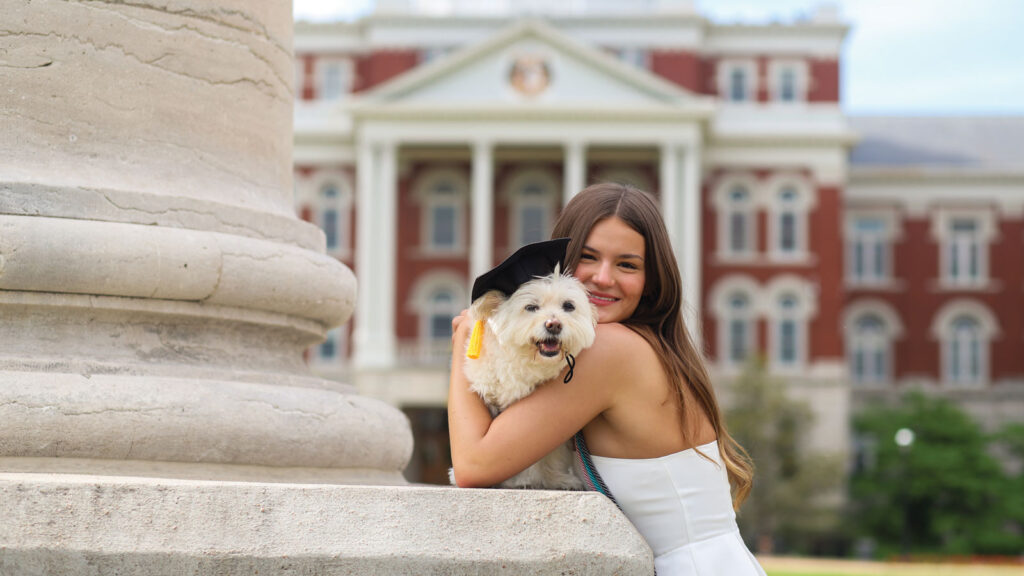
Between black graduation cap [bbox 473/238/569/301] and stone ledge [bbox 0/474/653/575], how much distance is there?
51cm

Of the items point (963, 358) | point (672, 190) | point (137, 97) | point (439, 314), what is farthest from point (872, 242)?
point (137, 97)

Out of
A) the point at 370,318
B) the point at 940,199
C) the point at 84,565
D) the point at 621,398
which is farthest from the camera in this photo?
the point at 940,199

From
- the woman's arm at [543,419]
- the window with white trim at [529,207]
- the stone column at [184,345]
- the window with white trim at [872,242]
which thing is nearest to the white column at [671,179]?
the window with white trim at [529,207]

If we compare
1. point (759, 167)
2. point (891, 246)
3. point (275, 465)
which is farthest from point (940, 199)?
point (275, 465)

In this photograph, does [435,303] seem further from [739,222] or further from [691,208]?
[739,222]

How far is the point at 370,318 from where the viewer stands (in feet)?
142

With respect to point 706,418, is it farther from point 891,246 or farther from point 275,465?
point 891,246

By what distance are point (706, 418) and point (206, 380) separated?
4.66 ft

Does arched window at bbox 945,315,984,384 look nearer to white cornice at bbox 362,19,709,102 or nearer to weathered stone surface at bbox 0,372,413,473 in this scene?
white cornice at bbox 362,19,709,102

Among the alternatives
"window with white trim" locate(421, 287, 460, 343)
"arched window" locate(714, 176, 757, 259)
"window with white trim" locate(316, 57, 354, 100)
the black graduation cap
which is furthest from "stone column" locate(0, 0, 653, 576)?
"window with white trim" locate(316, 57, 354, 100)

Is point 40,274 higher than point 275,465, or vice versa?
point 40,274

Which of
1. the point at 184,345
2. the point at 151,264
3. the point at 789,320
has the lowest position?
the point at 789,320

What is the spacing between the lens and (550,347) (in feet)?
10.5

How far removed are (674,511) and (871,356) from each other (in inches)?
1800
